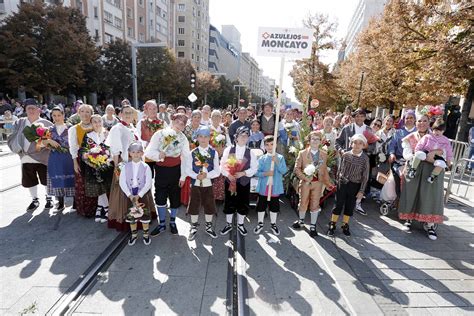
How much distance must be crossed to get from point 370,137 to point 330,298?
380cm

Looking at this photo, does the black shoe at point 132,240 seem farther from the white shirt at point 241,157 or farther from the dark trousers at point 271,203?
the dark trousers at point 271,203

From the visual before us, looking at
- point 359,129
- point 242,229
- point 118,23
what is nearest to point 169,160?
point 242,229

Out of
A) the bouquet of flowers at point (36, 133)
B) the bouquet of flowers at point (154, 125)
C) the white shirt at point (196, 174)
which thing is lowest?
the white shirt at point (196, 174)

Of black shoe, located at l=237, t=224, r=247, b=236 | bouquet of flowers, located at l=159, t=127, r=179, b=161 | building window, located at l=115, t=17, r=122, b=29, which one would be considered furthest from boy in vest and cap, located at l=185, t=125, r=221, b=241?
building window, located at l=115, t=17, r=122, b=29

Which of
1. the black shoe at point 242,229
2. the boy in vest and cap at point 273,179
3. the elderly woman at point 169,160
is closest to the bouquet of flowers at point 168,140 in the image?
the elderly woman at point 169,160

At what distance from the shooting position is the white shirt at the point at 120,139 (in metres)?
4.65

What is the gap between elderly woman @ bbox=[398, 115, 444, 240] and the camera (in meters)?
4.96

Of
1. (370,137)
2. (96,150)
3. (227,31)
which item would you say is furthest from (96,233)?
(227,31)

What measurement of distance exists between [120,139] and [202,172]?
1.52 m

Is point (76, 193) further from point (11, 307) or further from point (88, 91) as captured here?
point (88, 91)

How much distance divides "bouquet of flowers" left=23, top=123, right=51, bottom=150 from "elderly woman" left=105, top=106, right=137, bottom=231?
1.27 meters

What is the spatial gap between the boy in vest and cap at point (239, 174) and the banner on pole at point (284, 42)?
4.53 feet

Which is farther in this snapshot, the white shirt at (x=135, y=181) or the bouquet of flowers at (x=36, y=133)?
the bouquet of flowers at (x=36, y=133)

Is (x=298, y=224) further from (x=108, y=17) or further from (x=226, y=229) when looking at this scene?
(x=108, y=17)
